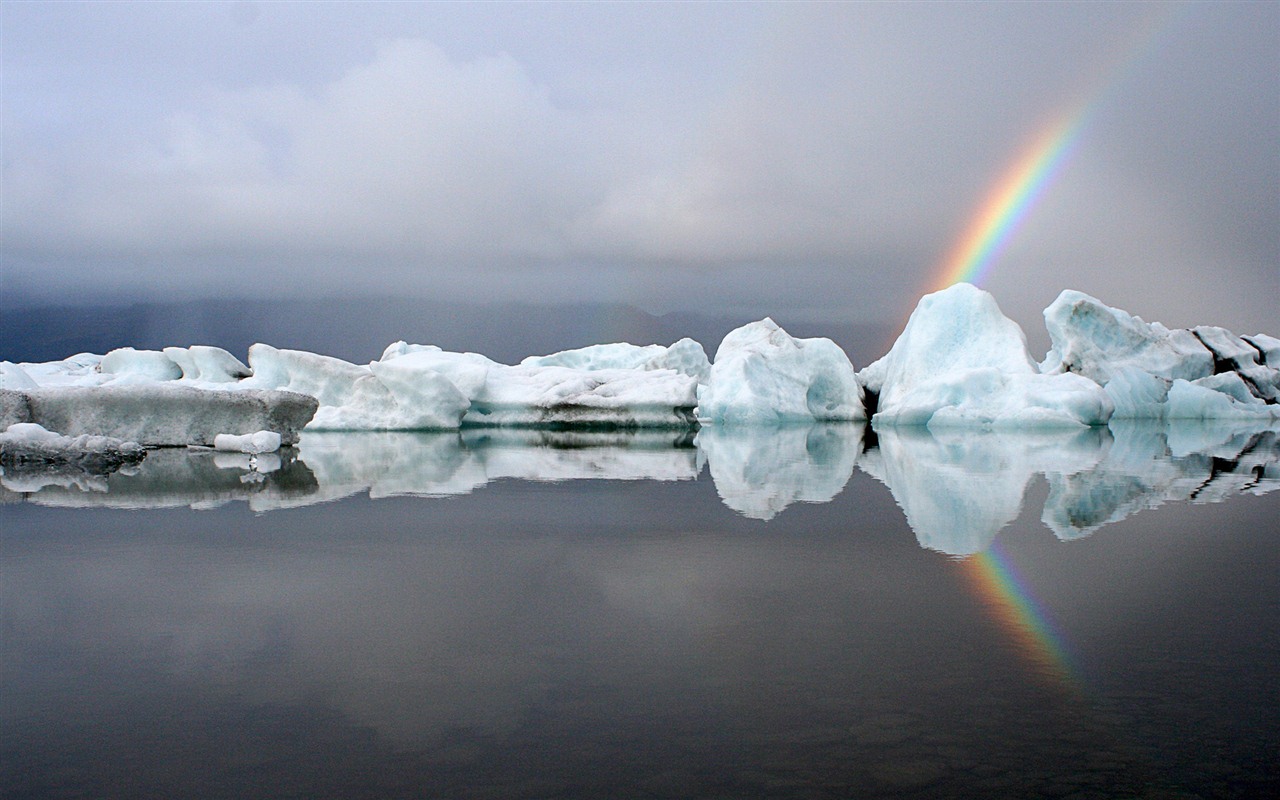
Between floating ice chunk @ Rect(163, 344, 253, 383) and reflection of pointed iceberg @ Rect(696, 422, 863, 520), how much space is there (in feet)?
53.1

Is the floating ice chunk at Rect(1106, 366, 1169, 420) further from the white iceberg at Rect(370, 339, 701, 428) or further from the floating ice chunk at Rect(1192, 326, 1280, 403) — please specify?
the white iceberg at Rect(370, 339, 701, 428)

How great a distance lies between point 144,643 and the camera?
308 centimetres

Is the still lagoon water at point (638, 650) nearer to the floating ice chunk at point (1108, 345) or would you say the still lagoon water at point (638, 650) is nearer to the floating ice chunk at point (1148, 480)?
the floating ice chunk at point (1148, 480)

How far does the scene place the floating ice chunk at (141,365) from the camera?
29453mm

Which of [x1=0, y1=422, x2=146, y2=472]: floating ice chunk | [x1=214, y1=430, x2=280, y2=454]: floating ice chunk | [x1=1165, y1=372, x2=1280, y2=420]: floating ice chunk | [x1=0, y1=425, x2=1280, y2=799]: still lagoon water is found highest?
[x1=1165, y1=372, x2=1280, y2=420]: floating ice chunk

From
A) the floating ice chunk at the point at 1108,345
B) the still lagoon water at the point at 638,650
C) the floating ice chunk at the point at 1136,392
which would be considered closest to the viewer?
the still lagoon water at the point at 638,650

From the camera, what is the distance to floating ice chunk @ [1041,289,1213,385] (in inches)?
940

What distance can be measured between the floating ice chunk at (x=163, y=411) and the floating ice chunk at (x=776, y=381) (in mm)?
11151

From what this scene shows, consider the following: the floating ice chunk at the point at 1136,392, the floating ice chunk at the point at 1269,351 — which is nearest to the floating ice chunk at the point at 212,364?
the floating ice chunk at the point at 1136,392

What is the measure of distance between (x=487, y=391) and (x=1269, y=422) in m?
21.7

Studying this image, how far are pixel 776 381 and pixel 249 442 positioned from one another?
1361 cm

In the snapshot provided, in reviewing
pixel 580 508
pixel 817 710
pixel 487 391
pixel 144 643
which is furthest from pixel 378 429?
pixel 817 710

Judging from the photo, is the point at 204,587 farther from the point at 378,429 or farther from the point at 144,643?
Result: the point at 378,429

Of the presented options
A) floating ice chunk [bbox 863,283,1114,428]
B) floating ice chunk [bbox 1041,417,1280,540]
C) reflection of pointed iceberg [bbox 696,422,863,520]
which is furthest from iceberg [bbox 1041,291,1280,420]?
reflection of pointed iceberg [bbox 696,422,863,520]
